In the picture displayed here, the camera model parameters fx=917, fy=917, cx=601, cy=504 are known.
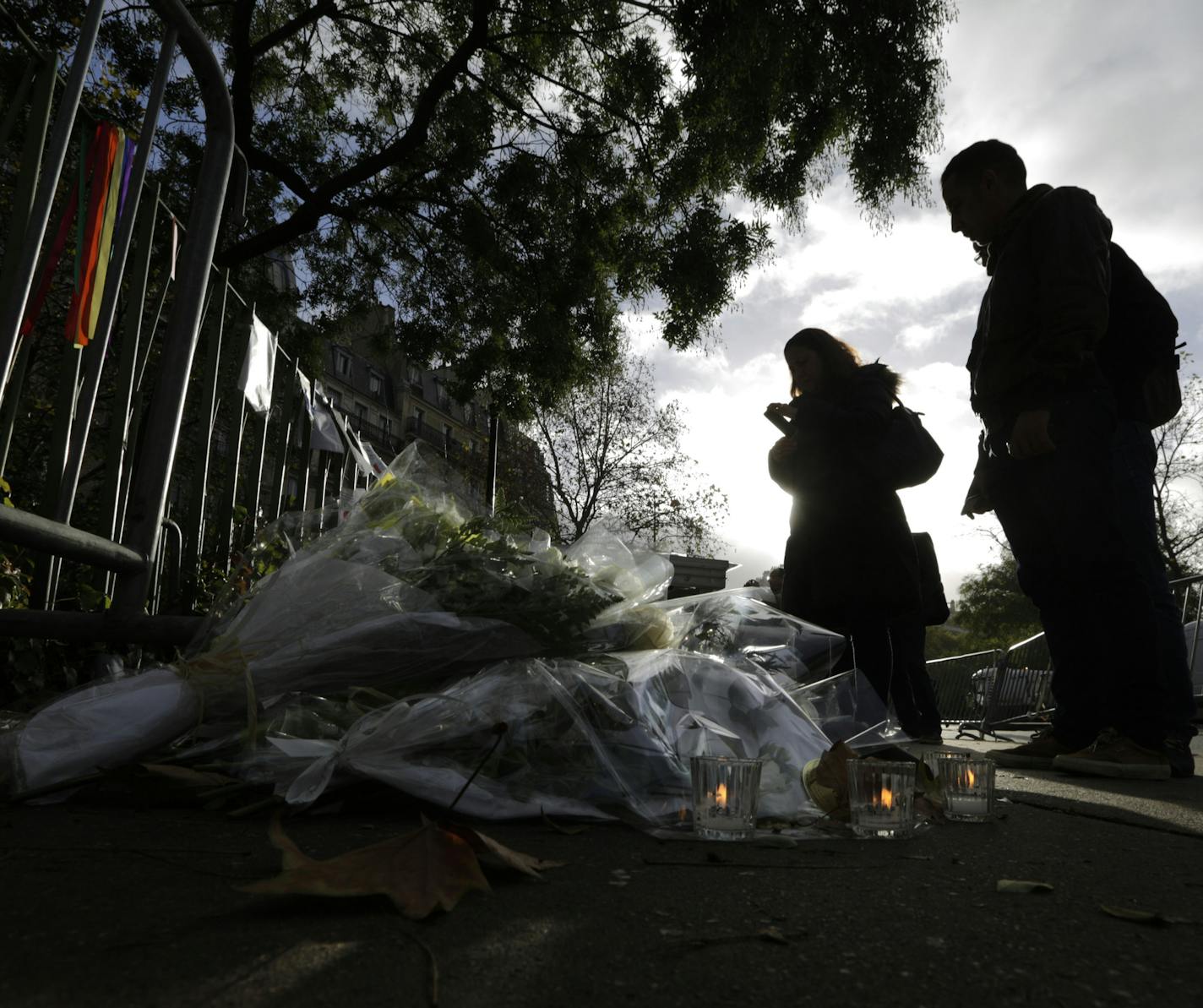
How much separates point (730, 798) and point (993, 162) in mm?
2730

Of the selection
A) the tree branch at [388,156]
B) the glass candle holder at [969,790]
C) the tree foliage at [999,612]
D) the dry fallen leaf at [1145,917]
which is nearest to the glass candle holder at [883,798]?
the glass candle holder at [969,790]

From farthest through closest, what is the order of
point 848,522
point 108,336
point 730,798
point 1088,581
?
1. point 848,522
2. point 1088,581
3. point 108,336
4. point 730,798

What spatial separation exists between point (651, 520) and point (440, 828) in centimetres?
2579

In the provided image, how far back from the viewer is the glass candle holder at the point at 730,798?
1498 mm

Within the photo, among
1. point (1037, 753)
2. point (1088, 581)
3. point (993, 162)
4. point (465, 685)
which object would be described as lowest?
point (1037, 753)

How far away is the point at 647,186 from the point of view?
432 inches

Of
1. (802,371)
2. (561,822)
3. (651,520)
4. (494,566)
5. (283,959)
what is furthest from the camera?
(651,520)

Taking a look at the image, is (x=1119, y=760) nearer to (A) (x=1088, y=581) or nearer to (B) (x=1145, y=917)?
(A) (x=1088, y=581)

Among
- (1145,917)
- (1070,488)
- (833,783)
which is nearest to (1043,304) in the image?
(1070,488)

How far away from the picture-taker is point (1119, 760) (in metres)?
2.77

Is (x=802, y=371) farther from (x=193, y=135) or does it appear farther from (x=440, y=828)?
(x=193, y=135)

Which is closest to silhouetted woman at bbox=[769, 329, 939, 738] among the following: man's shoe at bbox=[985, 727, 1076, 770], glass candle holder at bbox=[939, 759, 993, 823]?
man's shoe at bbox=[985, 727, 1076, 770]

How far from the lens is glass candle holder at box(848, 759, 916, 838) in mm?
1575

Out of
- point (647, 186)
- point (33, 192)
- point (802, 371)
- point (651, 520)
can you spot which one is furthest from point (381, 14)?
point (651, 520)
